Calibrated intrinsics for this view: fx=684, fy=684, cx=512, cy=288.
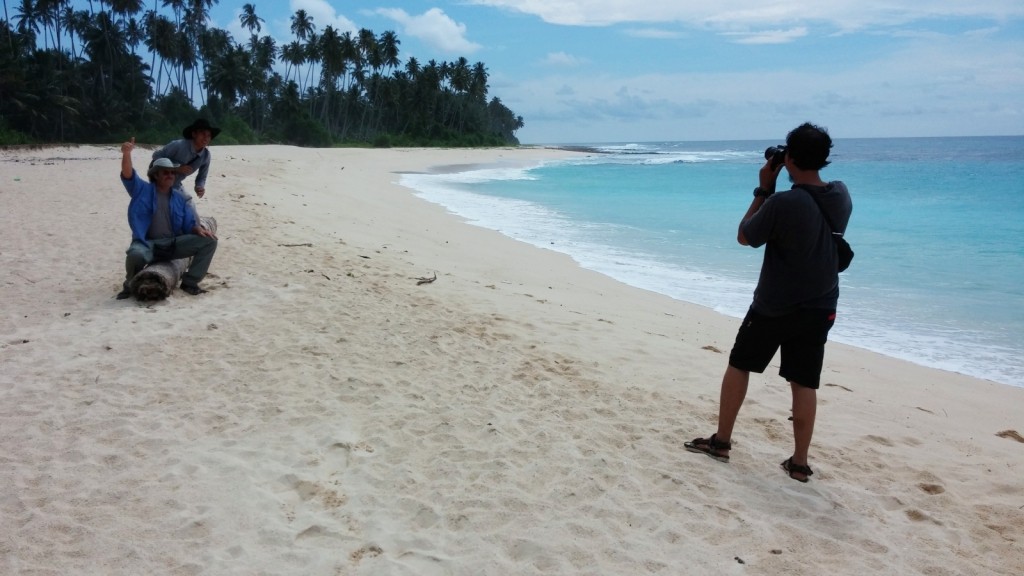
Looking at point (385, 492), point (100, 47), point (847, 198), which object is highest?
point (100, 47)

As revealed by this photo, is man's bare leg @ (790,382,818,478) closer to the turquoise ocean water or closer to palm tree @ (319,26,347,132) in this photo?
the turquoise ocean water

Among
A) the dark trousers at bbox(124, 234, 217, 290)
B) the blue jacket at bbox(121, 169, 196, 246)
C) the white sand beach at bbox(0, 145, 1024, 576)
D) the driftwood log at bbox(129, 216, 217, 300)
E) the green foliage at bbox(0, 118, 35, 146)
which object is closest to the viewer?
the white sand beach at bbox(0, 145, 1024, 576)

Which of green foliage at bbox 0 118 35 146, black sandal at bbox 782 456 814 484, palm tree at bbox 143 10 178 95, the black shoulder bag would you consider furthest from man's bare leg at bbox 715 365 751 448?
palm tree at bbox 143 10 178 95

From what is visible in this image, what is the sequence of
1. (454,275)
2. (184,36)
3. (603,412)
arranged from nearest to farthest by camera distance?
(603,412)
(454,275)
(184,36)

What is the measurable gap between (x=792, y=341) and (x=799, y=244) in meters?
0.49

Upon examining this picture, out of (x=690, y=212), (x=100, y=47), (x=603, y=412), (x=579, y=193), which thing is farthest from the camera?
(x=100, y=47)

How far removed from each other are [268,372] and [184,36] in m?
59.6

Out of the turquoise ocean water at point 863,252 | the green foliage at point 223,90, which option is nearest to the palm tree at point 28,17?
the green foliage at point 223,90

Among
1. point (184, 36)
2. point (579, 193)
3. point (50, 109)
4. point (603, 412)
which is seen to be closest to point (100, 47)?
point (184, 36)

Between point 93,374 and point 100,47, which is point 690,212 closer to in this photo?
point 93,374

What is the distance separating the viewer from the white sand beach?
9.08ft

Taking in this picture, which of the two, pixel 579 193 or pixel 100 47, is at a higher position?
pixel 100 47

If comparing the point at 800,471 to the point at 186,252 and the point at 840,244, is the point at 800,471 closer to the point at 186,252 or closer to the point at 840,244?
the point at 840,244

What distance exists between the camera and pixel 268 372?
448 centimetres
